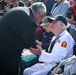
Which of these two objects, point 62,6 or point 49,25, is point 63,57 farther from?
point 62,6

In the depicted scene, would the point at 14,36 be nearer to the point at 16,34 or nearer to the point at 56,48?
the point at 16,34

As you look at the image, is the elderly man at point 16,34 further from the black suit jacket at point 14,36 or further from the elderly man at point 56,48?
the elderly man at point 56,48

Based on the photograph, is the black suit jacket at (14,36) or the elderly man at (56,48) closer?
the black suit jacket at (14,36)

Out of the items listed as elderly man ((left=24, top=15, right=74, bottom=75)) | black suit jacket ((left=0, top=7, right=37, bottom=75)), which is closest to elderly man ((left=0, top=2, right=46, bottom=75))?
black suit jacket ((left=0, top=7, right=37, bottom=75))

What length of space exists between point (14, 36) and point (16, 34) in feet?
0.16

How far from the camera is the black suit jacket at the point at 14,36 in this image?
3232 mm

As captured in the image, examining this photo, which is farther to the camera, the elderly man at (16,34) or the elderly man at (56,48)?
the elderly man at (56,48)

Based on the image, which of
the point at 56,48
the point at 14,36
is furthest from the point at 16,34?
the point at 56,48

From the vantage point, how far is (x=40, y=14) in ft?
11.2

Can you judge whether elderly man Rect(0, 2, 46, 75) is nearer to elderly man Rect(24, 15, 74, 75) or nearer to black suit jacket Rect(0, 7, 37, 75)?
black suit jacket Rect(0, 7, 37, 75)

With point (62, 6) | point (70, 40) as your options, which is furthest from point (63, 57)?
point (62, 6)

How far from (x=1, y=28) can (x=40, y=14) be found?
1.79 ft

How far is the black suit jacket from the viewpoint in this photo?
3.23 meters

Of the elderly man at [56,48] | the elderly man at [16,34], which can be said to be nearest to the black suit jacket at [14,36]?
the elderly man at [16,34]
